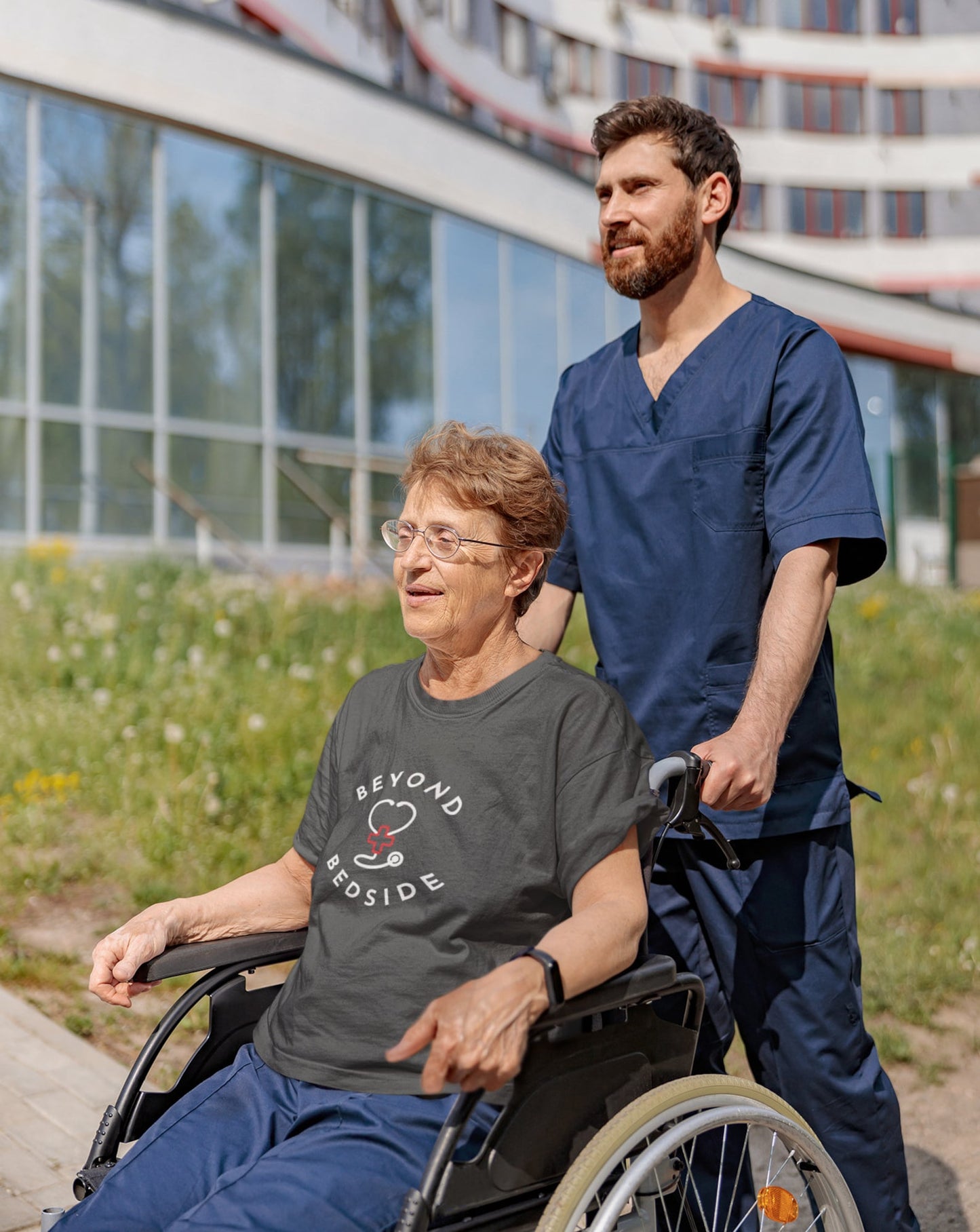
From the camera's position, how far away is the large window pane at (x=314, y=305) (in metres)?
13.6

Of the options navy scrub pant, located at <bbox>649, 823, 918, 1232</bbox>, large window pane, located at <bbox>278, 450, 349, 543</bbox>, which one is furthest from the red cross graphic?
large window pane, located at <bbox>278, 450, 349, 543</bbox>

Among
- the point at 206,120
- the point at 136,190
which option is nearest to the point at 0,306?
the point at 136,190

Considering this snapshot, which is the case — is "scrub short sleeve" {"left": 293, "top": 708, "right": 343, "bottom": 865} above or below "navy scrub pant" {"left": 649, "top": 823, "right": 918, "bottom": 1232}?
above

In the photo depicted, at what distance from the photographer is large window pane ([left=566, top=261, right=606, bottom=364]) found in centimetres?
1730

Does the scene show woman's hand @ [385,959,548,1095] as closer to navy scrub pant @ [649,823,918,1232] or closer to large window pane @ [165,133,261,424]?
navy scrub pant @ [649,823,918,1232]

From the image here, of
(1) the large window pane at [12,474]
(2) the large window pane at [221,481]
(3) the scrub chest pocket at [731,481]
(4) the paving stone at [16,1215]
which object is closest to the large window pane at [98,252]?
(1) the large window pane at [12,474]

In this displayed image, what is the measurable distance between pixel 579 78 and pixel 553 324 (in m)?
16.6

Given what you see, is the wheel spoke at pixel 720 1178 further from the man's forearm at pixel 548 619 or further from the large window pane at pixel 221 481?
the large window pane at pixel 221 481

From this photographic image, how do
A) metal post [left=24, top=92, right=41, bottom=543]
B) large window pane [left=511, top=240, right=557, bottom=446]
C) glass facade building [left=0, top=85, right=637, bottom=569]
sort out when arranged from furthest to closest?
large window pane [left=511, top=240, right=557, bottom=446] → glass facade building [left=0, top=85, right=637, bottom=569] → metal post [left=24, top=92, right=41, bottom=543]

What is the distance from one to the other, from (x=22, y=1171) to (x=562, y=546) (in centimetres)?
193

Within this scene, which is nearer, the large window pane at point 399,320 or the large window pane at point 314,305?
the large window pane at point 314,305

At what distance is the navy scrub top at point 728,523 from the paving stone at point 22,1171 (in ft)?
5.86

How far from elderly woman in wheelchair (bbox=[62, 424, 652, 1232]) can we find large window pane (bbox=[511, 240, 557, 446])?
1377 cm

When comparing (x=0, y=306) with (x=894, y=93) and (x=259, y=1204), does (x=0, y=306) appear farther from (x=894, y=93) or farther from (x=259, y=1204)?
(x=894, y=93)
